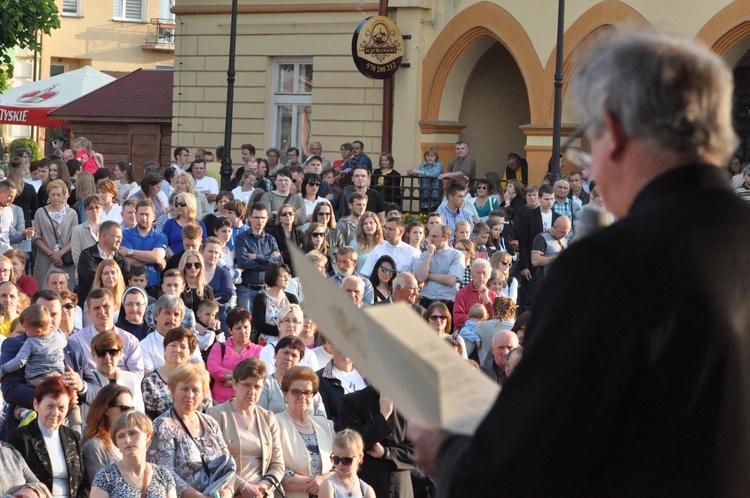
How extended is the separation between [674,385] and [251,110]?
24457mm

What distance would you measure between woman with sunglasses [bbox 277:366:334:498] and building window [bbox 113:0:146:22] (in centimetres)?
4700

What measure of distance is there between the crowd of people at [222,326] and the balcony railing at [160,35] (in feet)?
120

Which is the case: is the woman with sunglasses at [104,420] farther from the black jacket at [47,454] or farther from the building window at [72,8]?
the building window at [72,8]

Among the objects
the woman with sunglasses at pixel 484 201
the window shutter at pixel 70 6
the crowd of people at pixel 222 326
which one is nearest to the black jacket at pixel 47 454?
the crowd of people at pixel 222 326

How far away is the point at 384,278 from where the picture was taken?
41.9 ft

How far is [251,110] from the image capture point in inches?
1032

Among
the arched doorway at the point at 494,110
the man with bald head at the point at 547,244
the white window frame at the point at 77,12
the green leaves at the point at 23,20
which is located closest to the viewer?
the man with bald head at the point at 547,244

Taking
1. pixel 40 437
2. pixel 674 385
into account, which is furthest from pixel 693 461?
pixel 40 437

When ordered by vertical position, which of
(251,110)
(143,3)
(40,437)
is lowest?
(40,437)

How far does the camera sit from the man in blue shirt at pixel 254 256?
13117 millimetres

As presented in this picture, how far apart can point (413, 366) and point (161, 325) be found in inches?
297

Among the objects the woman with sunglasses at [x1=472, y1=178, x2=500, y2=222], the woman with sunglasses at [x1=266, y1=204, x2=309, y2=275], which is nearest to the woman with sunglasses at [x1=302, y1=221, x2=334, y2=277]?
the woman with sunglasses at [x1=266, y1=204, x2=309, y2=275]

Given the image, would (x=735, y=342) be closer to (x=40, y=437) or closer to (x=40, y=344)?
(x=40, y=437)

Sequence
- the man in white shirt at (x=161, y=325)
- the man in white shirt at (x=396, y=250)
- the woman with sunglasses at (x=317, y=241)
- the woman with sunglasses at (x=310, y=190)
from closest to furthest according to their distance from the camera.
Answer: the man in white shirt at (x=161, y=325) → the man in white shirt at (x=396, y=250) → the woman with sunglasses at (x=317, y=241) → the woman with sunglasses at (x=310, y=190)
